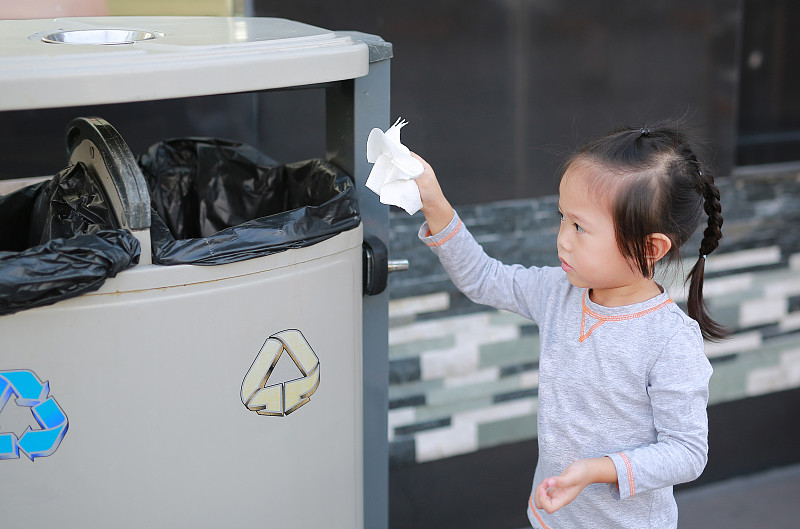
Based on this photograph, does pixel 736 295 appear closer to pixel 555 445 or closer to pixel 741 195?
pixel 741 195

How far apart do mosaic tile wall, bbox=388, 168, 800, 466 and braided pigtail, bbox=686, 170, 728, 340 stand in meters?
1.18

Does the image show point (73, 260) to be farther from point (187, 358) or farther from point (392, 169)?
point (392, 169)

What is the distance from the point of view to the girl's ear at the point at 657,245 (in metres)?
1.45

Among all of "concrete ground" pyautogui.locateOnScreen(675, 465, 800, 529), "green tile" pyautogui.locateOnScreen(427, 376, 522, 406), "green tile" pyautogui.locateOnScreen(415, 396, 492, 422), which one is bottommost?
"concrete ground" pyautogui.locateOnScreen(675, 465, 800, 529)

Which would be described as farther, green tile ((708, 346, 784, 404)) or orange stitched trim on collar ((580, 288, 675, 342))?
green tile ((708, 346, 784, 404))

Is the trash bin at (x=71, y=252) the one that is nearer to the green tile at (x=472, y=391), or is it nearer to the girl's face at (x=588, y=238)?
the girl's face at (x=588, y=238)

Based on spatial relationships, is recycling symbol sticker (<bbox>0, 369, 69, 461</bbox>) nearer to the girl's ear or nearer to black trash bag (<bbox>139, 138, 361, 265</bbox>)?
black trash bag (<bbox>139, 138, 361, 265</bbox>)

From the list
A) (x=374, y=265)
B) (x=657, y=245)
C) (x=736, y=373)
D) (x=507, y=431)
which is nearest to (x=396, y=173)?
(x=374, y=265)

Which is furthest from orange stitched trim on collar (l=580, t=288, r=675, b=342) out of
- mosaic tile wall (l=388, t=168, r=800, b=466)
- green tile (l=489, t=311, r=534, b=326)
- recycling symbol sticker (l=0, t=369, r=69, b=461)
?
green tile (l=489, t=311, r=534, b=326)

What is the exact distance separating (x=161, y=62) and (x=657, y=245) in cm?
83

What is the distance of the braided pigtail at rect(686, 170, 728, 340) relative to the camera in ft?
4.95

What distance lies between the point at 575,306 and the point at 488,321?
1257 mm

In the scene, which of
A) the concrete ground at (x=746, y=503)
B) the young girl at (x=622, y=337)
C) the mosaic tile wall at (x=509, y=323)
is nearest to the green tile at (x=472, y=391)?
the mosaic tile wall at (x=509, y=323)

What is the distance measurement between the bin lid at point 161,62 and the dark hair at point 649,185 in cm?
44
